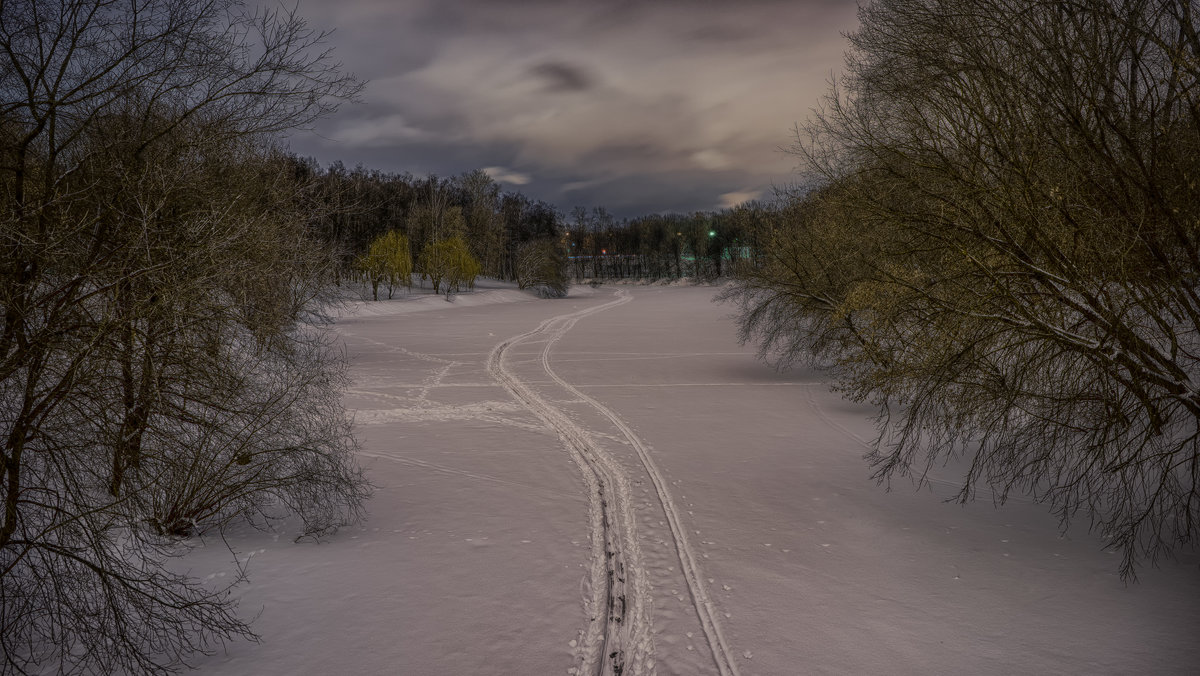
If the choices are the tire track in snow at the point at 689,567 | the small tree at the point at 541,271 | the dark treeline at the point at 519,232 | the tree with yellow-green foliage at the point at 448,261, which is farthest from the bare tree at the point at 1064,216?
the small tree at the point at 541,271

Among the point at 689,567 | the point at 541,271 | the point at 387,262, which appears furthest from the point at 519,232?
the point at 689,567

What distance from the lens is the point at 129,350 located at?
415 cm

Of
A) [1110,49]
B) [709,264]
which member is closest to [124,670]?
[1110,49]

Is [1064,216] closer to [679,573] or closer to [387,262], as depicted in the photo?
[679,573]

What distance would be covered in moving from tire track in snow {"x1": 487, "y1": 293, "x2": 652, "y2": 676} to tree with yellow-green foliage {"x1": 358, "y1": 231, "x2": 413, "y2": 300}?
38142 millimetres

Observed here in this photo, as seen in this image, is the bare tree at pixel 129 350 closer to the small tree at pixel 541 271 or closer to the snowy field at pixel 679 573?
the snowy field at pixel 679 573

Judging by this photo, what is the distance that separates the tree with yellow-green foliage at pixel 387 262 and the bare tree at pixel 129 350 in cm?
3976

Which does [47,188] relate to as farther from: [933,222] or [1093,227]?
[1093,227]

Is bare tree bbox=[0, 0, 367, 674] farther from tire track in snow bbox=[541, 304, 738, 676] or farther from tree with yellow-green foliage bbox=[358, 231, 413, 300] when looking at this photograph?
tree with yellow-green foliage bbox=[358, 231, 413, 300]

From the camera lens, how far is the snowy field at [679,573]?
4.97 metres

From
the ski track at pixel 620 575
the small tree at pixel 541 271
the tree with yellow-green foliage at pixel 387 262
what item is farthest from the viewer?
the small tree at pixel 541 271

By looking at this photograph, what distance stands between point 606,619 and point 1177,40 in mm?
7425

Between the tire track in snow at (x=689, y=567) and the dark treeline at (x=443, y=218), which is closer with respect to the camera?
the tire track in snow at (x=689, y=567)

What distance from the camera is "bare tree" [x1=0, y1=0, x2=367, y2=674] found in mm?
3674
